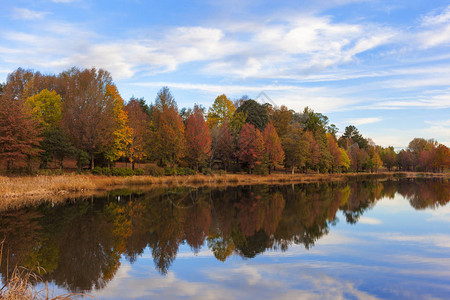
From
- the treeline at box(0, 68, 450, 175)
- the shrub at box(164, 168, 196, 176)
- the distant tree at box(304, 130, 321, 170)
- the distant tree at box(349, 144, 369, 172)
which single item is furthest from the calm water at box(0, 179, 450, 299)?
the distant tree at box(349, 144, 369, 172)

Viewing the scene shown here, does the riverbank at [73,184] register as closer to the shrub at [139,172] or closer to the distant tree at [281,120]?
the shrub at [139,172]

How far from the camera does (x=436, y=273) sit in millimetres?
10039

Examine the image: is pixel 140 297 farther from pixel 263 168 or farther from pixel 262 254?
pixel 263 168

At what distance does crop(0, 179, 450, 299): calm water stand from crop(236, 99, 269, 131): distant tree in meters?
42.4

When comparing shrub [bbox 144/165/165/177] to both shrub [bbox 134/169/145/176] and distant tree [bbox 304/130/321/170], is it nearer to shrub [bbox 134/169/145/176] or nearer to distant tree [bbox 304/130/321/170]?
shrub [bbox 134/169/145/176]

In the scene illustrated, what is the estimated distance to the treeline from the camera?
31.2 m

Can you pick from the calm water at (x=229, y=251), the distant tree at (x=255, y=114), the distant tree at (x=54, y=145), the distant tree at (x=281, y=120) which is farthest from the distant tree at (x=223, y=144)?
the calm water at (x=229, y=251)

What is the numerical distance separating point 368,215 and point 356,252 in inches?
418

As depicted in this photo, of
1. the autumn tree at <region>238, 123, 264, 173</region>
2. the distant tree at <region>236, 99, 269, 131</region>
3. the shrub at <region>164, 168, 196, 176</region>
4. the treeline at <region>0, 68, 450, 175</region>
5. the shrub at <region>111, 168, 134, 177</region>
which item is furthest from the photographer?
the distant tree at <region>236, 99, 269, 131</region>

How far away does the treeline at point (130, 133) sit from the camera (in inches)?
1229

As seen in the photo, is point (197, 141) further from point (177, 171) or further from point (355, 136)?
point (355, 136)

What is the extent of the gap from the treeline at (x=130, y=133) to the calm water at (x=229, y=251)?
519 inches

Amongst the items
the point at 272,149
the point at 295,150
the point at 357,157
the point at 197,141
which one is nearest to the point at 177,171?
the point at 197,141

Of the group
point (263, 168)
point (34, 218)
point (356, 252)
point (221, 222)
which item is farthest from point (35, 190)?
point (263, 168)
